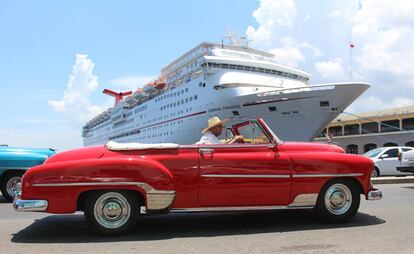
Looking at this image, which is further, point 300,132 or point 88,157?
point 300,132

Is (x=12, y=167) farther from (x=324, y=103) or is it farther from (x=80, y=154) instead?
(x=324, y=103)

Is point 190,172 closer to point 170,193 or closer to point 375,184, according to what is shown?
point 170,193

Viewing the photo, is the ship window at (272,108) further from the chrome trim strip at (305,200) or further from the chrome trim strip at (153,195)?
the chrome trim strip at (153,195)

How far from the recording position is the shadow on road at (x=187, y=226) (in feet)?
17.8

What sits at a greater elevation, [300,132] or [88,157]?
[300,132]

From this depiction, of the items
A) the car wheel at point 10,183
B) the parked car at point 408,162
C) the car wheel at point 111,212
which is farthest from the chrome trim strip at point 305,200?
the parked car at point 408,162

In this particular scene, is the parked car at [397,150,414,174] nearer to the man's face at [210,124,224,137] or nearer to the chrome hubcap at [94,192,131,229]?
the man's face at [210,124,224,137]

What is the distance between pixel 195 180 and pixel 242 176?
1.96ft

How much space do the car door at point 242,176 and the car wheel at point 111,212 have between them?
2.89 ft

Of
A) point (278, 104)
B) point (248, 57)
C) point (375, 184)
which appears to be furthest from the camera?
point (248, 57)

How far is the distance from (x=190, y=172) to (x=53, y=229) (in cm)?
Answer: 201

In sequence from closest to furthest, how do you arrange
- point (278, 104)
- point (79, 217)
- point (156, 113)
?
point (79, 217)
point (278, 104)
point (156, 113)

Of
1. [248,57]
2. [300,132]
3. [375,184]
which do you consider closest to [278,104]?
[300,132]

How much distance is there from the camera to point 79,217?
691 cm
